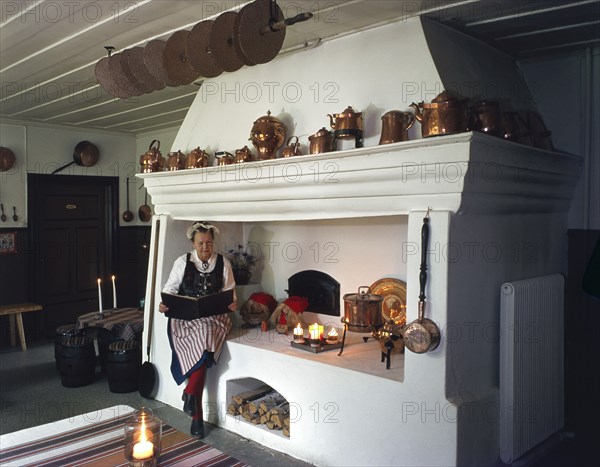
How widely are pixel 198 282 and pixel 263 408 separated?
3.30 feet

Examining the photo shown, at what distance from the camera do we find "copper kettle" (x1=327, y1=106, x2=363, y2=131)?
2996 mm

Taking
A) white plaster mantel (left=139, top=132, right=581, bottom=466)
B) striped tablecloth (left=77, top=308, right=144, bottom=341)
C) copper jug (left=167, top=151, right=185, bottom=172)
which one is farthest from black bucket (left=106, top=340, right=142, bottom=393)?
copper jug (left=167, top=151, right=185, bottom=172)

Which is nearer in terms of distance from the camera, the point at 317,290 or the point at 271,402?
the point at 271,402

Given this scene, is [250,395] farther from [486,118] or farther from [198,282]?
[486,118]

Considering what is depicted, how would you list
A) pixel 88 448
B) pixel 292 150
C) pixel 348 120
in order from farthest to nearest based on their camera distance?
pixel 292 150 → pixel 348 120 → pixel 88 448

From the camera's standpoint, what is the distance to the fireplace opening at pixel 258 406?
3.56 metres

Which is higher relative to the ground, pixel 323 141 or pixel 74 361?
pixel 323 141

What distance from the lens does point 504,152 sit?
279cm

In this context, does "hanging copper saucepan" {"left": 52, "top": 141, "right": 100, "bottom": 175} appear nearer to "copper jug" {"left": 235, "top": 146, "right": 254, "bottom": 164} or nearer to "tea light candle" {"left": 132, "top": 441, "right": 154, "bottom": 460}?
"copper jug" {"left": 235, "top": 146, "right": 254, "bottom": 164}

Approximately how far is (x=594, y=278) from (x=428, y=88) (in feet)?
5.12

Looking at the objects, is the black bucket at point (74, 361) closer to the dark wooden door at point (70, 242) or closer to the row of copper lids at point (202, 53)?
the dark wooden door at point (70, 242)

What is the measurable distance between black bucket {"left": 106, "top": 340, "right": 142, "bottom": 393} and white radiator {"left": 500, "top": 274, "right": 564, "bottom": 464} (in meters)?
3.00

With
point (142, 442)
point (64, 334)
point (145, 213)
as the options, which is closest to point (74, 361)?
point (64, 334)

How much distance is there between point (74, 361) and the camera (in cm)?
468
